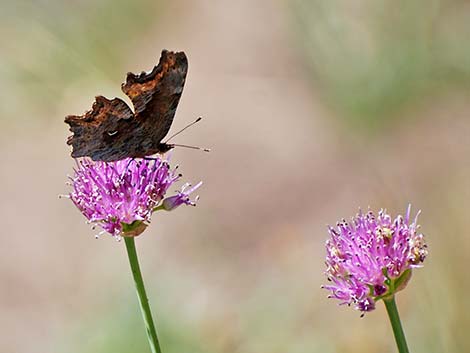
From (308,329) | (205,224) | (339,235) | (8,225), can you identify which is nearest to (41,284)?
(8,225)

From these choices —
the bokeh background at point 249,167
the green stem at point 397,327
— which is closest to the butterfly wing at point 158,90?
the green stem at point 397,327

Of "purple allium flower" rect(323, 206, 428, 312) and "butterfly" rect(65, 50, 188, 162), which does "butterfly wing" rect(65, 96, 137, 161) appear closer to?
"butterfly" rect(65, 50, 188, 162)

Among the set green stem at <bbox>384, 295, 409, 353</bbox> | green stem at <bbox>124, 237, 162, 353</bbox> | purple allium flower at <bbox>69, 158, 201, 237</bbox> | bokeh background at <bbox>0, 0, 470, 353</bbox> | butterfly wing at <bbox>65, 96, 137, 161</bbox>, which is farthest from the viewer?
bokeh background at <bbox>0, 0, 470, 353</bbox>

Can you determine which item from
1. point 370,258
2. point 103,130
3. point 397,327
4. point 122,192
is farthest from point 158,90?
point 397,327

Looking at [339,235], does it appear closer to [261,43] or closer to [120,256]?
[120,256]

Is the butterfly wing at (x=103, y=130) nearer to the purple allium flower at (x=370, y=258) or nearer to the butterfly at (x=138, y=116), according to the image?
the butterfly at (x=138, y=116)

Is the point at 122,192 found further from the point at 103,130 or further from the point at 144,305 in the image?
the point at 144,305

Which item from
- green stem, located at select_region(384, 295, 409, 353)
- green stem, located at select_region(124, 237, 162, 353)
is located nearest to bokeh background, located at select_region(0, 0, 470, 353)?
green stem, located at select_region(384, 295, 409, 353)
